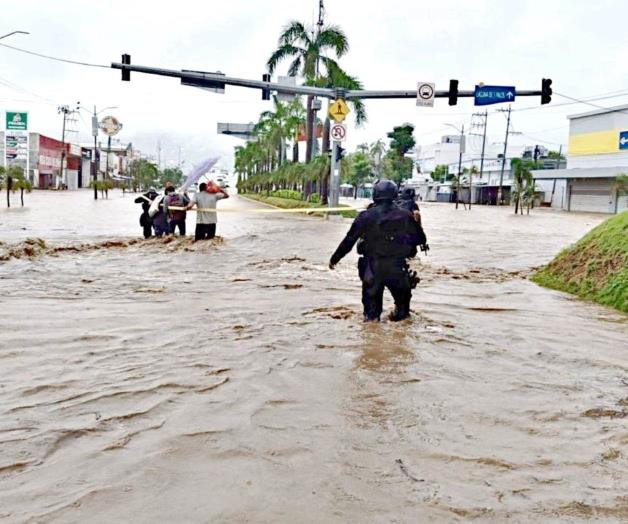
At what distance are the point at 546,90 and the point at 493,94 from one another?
5.91ft

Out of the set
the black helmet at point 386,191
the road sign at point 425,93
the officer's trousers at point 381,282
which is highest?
the road sign at point 425,93

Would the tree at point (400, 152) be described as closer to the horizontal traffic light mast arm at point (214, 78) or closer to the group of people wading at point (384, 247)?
the horizontal traffic light mast arm at point (214, 78)

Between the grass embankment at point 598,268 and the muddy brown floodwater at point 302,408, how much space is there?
0.47m

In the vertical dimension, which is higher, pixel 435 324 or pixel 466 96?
pixel 466 96

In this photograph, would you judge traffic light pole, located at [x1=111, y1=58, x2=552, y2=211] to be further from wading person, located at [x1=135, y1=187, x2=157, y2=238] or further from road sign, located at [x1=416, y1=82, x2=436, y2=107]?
wading person, located at [x1=135, y1=187, x2=157, y2=238]

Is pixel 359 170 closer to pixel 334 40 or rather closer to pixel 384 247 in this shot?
pixel 334 40

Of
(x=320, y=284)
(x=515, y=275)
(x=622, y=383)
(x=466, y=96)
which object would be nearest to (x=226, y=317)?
(x=320, y=284)

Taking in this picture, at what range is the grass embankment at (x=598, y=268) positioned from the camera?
9.48 meters

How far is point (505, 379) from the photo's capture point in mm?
5559

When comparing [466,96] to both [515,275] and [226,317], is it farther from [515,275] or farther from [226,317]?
[226,317]

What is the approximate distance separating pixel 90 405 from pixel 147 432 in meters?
0.66

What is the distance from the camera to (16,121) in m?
79.3

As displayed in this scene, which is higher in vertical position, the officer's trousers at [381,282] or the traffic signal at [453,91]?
the traffic signal at [453,91]

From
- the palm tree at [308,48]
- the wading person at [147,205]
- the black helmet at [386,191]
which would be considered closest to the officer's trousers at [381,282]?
the black helmet at [386,191]
